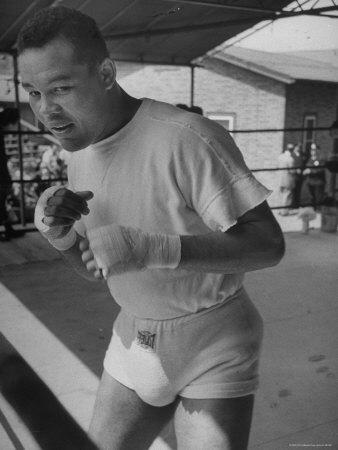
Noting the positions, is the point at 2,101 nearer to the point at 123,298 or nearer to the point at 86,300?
the point at 86,300

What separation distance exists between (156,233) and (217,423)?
406mm

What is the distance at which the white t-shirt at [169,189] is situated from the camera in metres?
0.99

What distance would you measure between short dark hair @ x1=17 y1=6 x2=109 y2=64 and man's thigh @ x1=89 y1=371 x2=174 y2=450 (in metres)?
0.74

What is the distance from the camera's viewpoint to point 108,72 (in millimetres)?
1038

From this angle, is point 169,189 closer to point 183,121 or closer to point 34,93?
point 183,121

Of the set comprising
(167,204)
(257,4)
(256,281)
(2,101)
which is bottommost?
(256,281)

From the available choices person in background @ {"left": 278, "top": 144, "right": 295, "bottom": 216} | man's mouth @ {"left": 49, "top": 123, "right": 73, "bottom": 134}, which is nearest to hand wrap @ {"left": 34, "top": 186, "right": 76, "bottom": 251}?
man's mouth @ {"left": 49, "top": 123, "right": 73, "bottom": 134}

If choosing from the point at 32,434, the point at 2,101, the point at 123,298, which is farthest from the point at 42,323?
the point at 2,101

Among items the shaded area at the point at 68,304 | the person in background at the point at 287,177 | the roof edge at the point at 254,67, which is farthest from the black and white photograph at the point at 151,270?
the roof edge at the point at 254,67

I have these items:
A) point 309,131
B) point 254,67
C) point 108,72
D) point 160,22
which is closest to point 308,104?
point 309,131

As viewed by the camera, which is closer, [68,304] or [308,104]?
[68,304]

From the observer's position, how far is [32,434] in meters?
0.58

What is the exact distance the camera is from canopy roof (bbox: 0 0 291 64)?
5619mm

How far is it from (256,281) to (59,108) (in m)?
3.42
